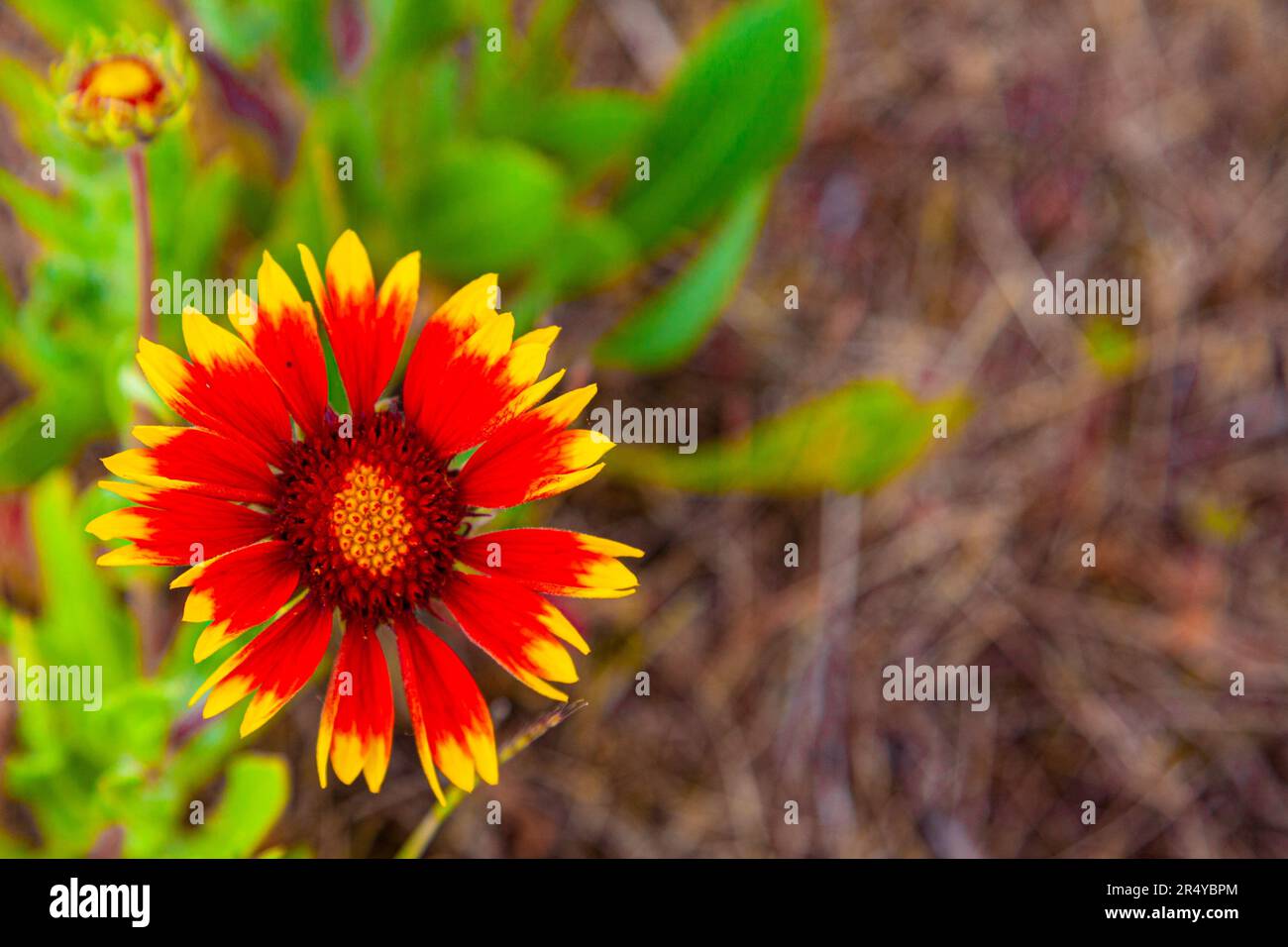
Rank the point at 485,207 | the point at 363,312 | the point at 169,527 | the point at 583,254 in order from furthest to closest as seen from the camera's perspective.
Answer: the point at 583,254 < the point at 485,207 < the point at 363,312 < the point at 169,527

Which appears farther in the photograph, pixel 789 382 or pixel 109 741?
pixel 789 382

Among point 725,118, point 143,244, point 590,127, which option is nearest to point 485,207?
point 590,127

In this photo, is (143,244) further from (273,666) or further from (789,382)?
(789,382)

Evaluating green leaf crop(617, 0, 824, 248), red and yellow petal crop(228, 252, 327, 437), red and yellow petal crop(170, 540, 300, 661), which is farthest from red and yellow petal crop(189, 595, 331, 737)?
green leaf crop(617, 0, 824, 248)

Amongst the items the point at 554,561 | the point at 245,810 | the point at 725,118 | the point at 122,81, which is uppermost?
the point at 725,118

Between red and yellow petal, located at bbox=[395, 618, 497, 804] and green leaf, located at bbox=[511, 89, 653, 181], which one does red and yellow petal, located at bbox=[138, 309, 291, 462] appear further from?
green leaf, located at bbox=[511, 89, 653, 181]

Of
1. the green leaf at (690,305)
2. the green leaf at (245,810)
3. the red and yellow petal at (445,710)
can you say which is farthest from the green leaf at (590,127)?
the green leaf at (245,810)

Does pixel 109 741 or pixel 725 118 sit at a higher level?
pixel 725 118
